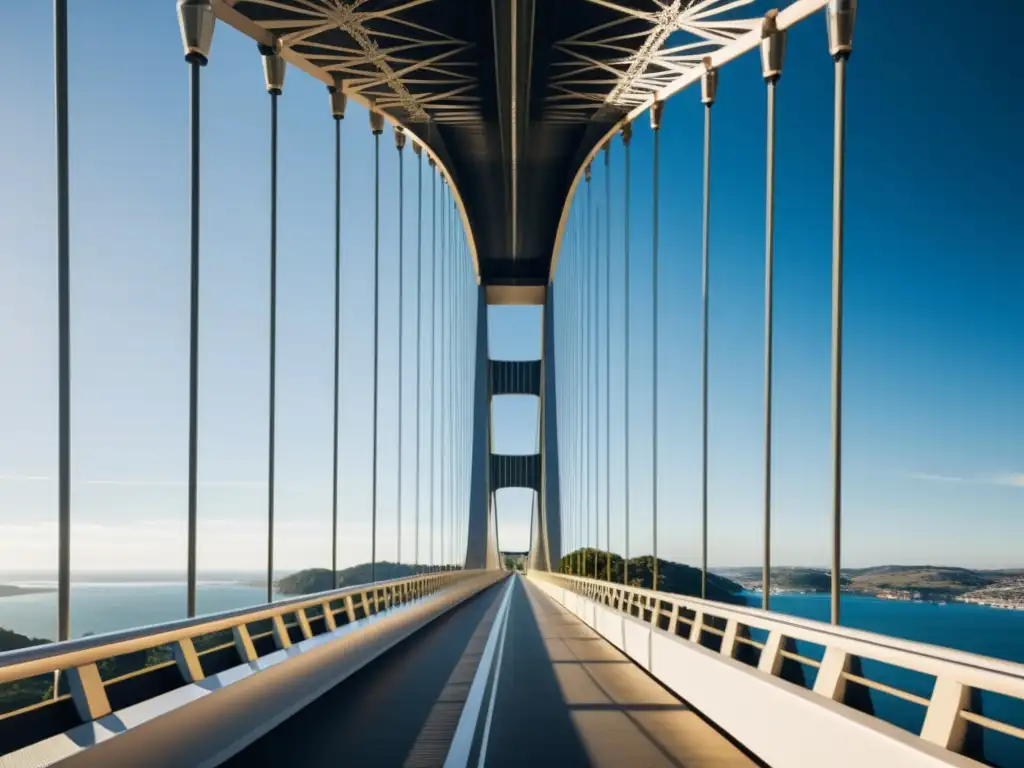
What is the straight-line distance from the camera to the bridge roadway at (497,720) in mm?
6051

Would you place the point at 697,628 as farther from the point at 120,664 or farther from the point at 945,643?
the point at 945,643

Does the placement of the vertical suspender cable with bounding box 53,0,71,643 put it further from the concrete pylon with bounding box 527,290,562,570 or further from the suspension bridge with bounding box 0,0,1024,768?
the concrete pylon with bounding box 527,290,562,570

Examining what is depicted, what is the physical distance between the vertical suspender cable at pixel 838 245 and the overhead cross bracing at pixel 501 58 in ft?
21.1

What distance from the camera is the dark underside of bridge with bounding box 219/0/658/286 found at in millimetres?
21234

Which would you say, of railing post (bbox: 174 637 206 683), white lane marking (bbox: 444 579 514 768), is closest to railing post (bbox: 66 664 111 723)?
railing post (bbox: 174 637 206 683)

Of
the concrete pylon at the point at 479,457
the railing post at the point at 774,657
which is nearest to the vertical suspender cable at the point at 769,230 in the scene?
the railing post at the point at 774,657

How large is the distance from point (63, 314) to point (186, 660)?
2.87 m

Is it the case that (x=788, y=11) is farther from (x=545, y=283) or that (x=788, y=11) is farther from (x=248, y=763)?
(x=545, y=283)

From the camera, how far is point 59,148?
8.05 m

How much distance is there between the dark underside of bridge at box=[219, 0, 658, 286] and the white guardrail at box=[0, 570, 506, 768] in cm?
1256

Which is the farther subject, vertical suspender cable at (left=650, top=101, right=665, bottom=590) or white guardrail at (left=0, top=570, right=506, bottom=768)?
vertical suspender cable at (left=650, top=101, right=665, bottom=590)

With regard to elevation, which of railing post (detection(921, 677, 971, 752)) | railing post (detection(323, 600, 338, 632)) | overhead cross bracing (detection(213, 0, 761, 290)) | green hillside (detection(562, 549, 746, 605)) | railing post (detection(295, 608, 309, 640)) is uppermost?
overhead cross bracing (detection(213, 0, 761, 290))

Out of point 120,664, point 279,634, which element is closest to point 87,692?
point 120,664

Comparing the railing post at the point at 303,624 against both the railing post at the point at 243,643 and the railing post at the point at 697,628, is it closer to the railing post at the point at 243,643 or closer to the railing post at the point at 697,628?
the railing post at the point at 243,643
